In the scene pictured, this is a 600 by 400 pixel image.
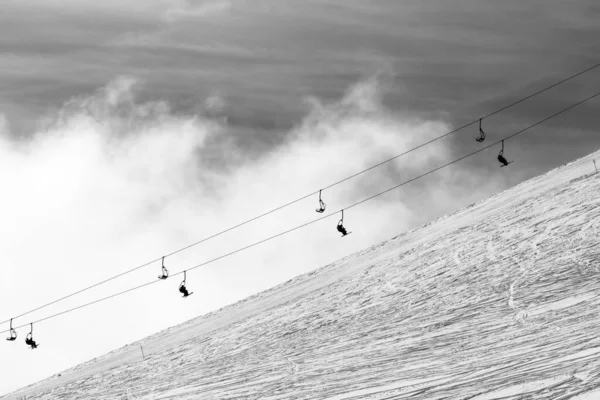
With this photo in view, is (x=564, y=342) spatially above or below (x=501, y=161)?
below

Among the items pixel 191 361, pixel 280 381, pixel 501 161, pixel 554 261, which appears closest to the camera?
pixel 280 381

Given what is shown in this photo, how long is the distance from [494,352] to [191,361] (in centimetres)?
1089

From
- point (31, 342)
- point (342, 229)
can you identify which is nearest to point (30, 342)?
point (31, 342)

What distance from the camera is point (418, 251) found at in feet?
93.5

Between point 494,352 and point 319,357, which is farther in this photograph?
point 319,357

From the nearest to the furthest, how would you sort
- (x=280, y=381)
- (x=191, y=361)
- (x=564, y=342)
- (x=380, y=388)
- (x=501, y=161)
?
1. (x=564, y=342)
2. (x=380, y=388)
3. (x=280, y=381)
4. (x=191, y=361)
5. (x=501, y=161)

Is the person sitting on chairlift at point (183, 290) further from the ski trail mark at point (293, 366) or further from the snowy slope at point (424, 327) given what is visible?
the ski trail mark at point (293, 366)

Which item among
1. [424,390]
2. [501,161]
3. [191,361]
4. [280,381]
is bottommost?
[424,390]

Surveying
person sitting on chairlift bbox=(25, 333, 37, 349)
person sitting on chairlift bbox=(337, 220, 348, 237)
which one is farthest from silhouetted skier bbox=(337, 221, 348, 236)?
person sitting on chairlift bbox=(25, 333, 37, 349)

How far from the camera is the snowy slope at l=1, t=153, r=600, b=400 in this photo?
16.2m

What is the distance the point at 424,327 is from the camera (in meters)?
19.9

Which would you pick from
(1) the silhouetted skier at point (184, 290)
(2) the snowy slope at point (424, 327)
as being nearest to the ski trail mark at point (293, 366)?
(2) the snowy slope at point (424, 327)

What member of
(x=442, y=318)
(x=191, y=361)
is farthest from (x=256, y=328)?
(x=442, y=318)

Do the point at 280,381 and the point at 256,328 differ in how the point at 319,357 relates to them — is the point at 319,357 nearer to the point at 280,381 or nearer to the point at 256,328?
the point at 280,381
